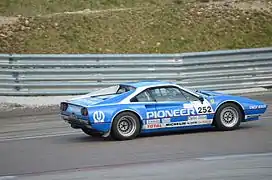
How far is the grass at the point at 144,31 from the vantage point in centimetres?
2380

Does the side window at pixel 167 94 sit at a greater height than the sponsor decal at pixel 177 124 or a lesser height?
greater

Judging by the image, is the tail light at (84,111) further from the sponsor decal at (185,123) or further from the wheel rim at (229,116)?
the wheel rim at (229,116)

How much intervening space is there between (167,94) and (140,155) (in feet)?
8.91

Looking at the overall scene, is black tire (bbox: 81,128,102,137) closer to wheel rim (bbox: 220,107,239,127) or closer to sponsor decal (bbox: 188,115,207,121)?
sponsor decal (bbox: 188,115,207,121)

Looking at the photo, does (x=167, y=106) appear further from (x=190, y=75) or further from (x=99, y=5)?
(x=99, y=5)

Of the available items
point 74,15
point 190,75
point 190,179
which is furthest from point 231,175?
point 74,15

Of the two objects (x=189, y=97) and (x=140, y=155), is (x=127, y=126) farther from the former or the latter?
(x=140, y=155)

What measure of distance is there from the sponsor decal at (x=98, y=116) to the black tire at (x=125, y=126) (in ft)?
0.97

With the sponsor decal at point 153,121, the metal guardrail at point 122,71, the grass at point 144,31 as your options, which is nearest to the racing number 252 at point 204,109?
the sponsor decal at point 153,121

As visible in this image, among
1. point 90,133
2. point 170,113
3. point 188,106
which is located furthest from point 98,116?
point 188,106

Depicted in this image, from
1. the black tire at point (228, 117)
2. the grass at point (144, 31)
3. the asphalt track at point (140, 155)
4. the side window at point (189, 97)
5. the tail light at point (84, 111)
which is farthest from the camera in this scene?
the grass at point (144, 31)

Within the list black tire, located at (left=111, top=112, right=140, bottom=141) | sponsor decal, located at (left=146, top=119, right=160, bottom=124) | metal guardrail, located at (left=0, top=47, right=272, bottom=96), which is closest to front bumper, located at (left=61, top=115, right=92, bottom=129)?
black tire, located at (left=111, top=112, right=140, bottom=141)

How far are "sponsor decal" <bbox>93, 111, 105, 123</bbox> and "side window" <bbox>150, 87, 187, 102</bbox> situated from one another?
1305 mm

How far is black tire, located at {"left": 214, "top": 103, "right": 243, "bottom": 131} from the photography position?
46.8 feet
